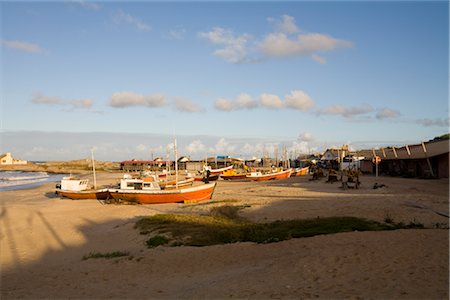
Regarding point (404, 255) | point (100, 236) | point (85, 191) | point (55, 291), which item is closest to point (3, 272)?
point (55, 291)

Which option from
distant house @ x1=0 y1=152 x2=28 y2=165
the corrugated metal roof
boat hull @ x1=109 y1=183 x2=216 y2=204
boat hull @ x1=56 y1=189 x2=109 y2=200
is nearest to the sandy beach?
boat hull @ x1=109 y1=183 x2=216 y2=204

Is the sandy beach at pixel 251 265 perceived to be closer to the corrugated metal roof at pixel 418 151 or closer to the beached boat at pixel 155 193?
→ the beached boat at pixel 155 193

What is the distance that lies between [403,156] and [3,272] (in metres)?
39.3

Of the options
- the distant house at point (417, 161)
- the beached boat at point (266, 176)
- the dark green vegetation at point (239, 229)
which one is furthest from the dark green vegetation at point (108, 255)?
the beached boat at point (266, 176)

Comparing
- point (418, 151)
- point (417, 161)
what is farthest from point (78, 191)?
point (418, 151)

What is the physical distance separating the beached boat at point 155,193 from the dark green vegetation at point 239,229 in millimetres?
11080

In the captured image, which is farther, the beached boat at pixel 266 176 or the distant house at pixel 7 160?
the distant house at pixel 7 160

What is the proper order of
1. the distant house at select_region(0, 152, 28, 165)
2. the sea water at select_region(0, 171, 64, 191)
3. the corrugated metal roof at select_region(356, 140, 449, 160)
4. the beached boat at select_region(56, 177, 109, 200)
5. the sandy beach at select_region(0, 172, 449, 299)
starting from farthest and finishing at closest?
1. the distant house at select_region(0, 152, 28, 165)
2. the sea water at select_region(0, 171, 64, 191)
3. the corrugated metal roof at select_region(356, 140, 449, 160)
4. the beached boat at select_region(56, 177, 109, 200)
5. the sandy beach at select_region(0, 172, 449, 299)

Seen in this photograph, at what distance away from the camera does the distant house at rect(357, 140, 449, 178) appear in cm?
3491

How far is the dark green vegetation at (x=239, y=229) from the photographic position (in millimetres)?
14930

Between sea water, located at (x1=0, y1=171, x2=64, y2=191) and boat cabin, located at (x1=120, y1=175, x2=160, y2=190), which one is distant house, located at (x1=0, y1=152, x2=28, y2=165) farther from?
boat cabin, located at (x1=120, y1=175, x2=160, y2=190)

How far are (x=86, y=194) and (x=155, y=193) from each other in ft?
29.6

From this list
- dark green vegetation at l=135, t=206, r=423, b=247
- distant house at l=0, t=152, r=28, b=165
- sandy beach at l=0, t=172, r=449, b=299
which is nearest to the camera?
sandy beach at l=0, t=172, r=449, b=299

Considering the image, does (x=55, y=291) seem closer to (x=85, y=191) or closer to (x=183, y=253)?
(x=183, y=253)
